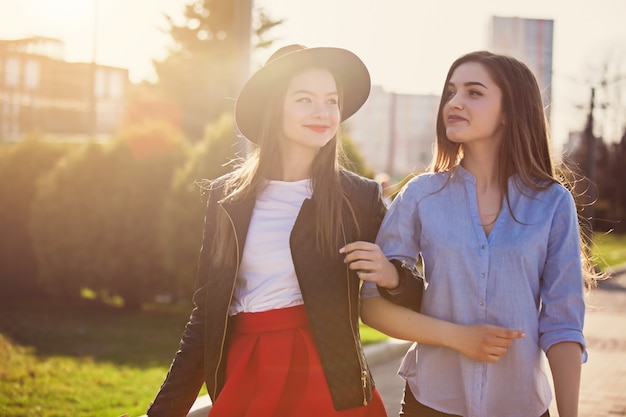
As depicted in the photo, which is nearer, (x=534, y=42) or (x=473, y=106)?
(x=473, y=106)

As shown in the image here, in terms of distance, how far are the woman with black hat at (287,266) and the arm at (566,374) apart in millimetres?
725

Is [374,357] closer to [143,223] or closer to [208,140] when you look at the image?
[208,140]

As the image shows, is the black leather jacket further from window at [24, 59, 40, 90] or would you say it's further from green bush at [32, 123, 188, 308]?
window at [24, 59, 40, 90]

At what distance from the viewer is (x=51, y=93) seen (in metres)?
69.7

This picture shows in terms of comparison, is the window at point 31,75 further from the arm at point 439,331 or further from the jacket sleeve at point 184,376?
the arm at point 439,331

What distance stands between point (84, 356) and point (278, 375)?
8.02 meters

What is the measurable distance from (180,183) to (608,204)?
42090mm

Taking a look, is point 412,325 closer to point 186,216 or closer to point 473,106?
point 473,106

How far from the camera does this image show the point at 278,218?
10.8ft

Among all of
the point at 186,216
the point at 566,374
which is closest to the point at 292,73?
the point at 566,374

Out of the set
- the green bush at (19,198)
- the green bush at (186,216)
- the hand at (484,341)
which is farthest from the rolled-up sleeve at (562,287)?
the green bush at (19,198)

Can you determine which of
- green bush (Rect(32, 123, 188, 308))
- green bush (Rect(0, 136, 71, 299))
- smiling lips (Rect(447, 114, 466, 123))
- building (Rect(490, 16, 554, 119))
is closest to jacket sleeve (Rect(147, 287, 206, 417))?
smiling lips (Rect(447, 114, 466, 123))

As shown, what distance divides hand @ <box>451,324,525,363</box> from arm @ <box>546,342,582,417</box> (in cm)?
14

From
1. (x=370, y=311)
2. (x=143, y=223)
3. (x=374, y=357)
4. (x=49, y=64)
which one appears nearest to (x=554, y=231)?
(x=370, y=311)
